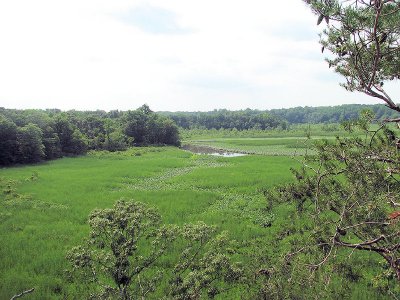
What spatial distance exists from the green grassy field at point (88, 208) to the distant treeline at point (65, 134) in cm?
545

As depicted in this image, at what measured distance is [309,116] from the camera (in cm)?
13925

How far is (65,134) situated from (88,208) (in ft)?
97.9

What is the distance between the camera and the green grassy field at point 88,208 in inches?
388

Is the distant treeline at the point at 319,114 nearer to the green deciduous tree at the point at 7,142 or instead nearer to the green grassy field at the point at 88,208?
the green grassy field at the point at 88,208

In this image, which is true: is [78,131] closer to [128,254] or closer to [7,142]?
[7,142]

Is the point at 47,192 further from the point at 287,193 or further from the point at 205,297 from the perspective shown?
the point at 287,193

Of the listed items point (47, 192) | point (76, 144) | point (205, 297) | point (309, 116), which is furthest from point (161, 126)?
point (309, 116)

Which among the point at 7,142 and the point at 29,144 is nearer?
the point at 7,142

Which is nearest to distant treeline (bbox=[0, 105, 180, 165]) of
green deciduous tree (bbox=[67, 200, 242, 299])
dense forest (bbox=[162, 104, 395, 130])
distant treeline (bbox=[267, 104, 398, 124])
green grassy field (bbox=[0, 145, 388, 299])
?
green grassy field (bbox=[0, 145, 388, 299])

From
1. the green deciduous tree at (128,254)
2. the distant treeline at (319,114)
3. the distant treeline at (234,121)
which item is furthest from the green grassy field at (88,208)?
the distant treeline at (319,114)

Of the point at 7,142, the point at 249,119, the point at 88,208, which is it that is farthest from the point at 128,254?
the point at 249,119

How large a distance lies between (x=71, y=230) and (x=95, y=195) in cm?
628

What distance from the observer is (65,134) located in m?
43.6

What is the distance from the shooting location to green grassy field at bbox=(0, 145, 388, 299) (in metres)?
9.84
